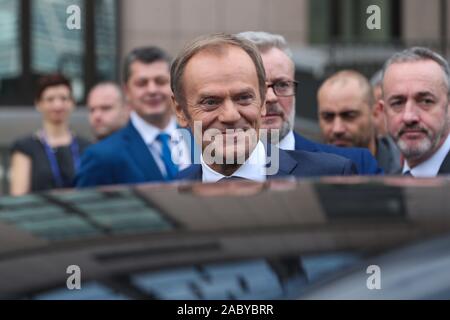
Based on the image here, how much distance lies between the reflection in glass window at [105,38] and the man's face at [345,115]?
1157 centimetres

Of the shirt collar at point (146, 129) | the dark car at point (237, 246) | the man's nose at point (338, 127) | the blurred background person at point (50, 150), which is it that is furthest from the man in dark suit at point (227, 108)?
the blurred background person at point (50, 150)

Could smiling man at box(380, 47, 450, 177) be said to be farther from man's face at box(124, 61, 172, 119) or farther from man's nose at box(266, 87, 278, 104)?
man's face at box(124, 61, 172, 119)

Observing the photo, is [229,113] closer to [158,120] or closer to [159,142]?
[159,142]

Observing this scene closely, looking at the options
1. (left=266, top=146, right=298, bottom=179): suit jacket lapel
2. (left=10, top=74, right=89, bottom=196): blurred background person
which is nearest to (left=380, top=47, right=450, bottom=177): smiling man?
(left=266, top=146, right=298, bottom=179): suit jacket lapel

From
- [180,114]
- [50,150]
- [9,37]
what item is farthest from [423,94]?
[9,37]

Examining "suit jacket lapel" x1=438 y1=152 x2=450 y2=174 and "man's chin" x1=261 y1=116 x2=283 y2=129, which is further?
"man's chin" x1=261 y1=116 x2=283 y2=129

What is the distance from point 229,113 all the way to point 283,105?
4.45 ft

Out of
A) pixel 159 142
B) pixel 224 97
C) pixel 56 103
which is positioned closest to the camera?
pixel 224 97

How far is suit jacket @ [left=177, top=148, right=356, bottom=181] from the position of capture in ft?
12.0

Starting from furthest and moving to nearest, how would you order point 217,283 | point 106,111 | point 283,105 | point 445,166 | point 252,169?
1. point 106,111
2. point 283,105
3. point 445,166
4. point 252,169
5. point 217,283

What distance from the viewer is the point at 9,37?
17578 millimetres

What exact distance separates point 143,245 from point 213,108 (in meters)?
1.21

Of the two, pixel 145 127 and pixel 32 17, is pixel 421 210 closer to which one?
pixel 145 127

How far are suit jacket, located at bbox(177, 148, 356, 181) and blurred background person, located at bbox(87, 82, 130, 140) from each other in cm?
428
